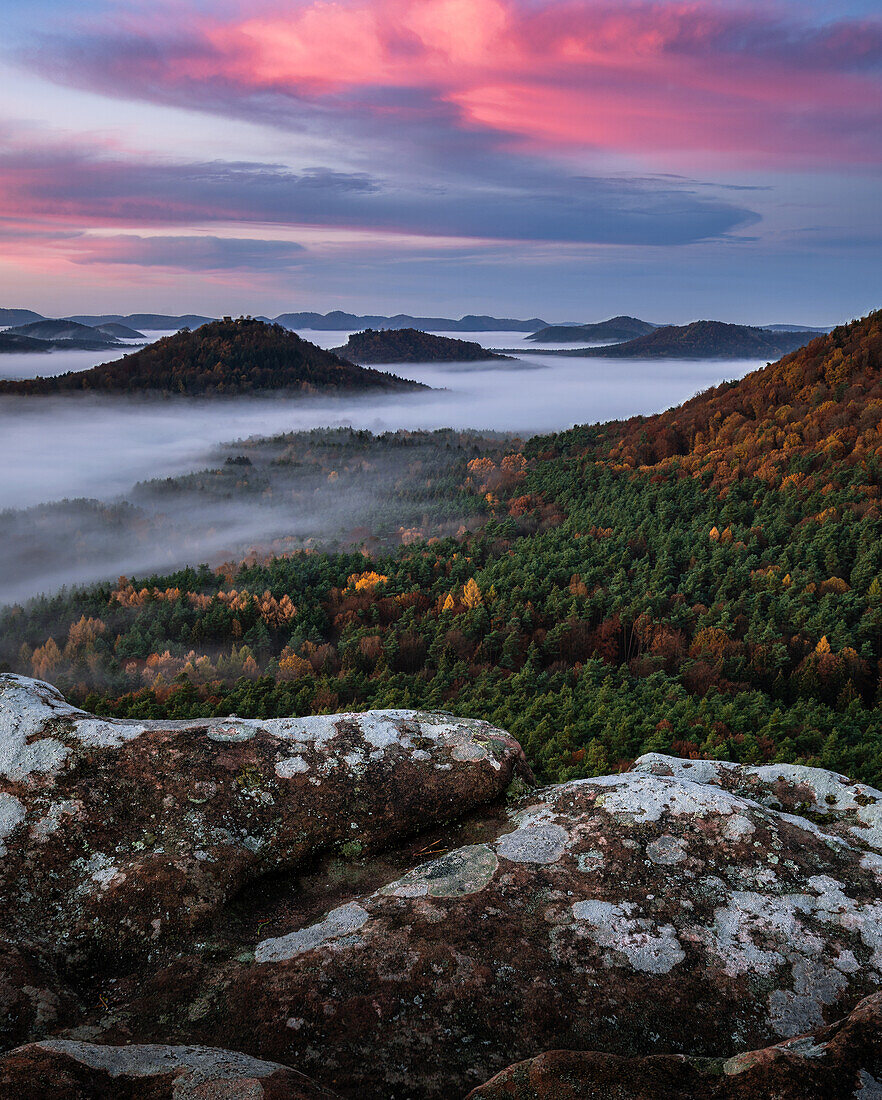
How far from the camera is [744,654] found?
4075cm

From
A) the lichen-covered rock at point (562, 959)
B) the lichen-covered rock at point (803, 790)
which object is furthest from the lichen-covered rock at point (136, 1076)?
Result: the lichen-covered rock at point (803, 790)

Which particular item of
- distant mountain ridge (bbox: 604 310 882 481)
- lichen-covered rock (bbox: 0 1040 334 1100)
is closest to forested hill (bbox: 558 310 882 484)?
distant mountain ridge (bbox: 604 310 882 481)

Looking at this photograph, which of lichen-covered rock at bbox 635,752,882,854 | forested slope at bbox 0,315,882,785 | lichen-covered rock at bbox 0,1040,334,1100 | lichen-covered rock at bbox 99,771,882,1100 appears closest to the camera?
lichen-covered rock at bbox 0,1040,334,1100

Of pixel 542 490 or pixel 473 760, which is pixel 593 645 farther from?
pixel 542 490

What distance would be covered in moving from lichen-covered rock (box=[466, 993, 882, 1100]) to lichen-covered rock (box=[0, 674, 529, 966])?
4.07 metres

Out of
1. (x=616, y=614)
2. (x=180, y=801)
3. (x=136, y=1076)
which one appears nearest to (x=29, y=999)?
(x=136, y=1076)

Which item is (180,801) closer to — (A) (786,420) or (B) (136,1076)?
(B) (136,1076)

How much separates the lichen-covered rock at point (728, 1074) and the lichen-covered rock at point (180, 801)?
4069 millimetres

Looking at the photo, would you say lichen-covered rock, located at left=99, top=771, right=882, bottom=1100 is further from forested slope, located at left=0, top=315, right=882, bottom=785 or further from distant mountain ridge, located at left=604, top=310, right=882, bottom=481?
distant mountain ridge, located at left=604, top=310, right=882, bottom=481

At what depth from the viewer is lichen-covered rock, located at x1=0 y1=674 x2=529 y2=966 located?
6.39 m

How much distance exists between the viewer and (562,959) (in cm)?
579

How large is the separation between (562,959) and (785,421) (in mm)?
78268

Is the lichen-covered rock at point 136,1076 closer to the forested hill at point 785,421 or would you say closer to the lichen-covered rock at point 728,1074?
the lichen-covered rock at point 728,1074

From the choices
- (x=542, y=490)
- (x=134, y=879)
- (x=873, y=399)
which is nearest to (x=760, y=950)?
(x=134, y=879)
